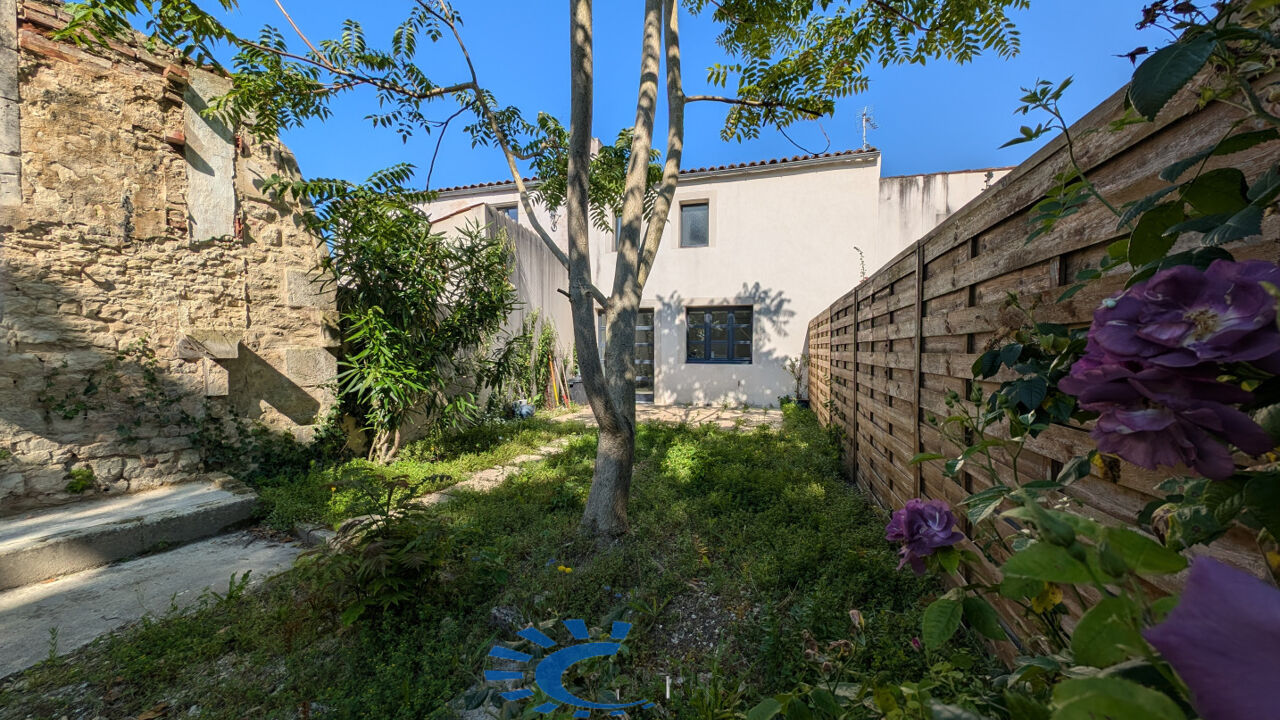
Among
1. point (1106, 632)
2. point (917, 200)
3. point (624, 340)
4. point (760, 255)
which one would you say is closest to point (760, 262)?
point (760, 255)

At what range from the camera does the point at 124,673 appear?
1732 millimetres

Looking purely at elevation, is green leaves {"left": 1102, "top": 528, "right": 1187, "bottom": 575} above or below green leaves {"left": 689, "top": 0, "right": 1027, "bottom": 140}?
below

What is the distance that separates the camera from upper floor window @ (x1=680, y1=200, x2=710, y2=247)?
8797 millimetres

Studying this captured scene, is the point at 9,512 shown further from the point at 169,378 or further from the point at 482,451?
the point at 482,451

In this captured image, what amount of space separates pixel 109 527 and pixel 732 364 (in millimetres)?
7619

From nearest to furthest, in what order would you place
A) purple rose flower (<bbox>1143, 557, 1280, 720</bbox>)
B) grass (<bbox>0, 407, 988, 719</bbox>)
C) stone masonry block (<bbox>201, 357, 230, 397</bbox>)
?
purple rose flower (<bbox>1143, 557, 1280, 720</bbox>)
grass (<bbox>0, 407, 988, 719</bbox>)
stone masonry block (<bbox>201, 357, 230, 397</bbox>)

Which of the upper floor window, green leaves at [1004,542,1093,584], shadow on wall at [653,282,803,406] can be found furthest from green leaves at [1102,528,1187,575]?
the upper floor window

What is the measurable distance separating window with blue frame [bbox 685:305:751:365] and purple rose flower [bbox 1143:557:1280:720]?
8.48 metres

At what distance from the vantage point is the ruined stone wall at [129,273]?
3100mm

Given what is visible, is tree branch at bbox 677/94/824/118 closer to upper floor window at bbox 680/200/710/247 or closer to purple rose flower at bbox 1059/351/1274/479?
purple rose flower at bbox 1059/351/1274/479

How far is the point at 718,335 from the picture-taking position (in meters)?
8.79

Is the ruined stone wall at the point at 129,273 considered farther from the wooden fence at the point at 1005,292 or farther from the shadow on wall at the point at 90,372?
the wooden fence at the point at 1005,292

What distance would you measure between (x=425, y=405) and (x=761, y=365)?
18.7ft

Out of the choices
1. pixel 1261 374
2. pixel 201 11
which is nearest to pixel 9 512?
pixel 201 11
